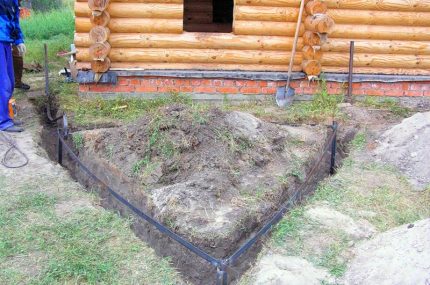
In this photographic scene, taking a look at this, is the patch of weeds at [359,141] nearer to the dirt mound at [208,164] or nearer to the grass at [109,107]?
the dirt mound at [208,164]

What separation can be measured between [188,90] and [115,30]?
4.80 ft

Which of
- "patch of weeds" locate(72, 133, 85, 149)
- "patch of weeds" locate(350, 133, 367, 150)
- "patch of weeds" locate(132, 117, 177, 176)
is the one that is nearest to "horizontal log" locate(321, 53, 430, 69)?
"patch of weeds" locate(350, 133, 367, 150)

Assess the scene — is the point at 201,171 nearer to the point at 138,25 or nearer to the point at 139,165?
the point at 139,165

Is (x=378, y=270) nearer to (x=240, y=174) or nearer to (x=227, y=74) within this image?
(x=240, y=174)

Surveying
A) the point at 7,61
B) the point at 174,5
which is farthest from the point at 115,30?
the point at 7,61

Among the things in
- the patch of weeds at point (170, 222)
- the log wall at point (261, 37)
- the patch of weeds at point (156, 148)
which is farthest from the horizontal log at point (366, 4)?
the patch of weeds at point (170, 222)

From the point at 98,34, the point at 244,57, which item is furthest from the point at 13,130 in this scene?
the point at 244,57

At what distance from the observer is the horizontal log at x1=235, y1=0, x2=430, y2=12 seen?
8047 mm

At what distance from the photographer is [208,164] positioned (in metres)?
5.59

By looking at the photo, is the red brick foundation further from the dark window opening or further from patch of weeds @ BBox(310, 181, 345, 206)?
the dark window opening

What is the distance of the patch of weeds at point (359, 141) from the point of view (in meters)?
6.90

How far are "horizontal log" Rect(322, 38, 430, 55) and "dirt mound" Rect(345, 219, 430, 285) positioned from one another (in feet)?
14.6

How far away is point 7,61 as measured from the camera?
23.5 ft

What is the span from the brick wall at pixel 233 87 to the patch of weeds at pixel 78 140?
150 cm
